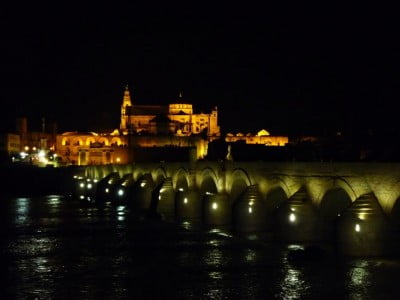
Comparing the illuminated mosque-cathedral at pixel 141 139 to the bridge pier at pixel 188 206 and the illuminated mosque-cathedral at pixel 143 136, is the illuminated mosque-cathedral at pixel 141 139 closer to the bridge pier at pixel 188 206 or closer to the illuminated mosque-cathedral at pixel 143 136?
the illuminated mosque-cathedral at pixel 143 136

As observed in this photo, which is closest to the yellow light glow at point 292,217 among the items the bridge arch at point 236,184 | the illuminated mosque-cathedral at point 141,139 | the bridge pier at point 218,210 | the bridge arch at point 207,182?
the bridge arch at point 236,184

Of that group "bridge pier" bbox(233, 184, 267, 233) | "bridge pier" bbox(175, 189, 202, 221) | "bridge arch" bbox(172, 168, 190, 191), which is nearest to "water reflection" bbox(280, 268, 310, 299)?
Answer: "bridge pier" bbox(233, 184, 267, 233)

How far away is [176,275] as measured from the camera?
2634 centimetres

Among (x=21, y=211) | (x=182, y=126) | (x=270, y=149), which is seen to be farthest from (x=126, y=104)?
(x=21, y=211)

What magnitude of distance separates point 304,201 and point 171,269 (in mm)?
7427

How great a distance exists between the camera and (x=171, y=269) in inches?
1086

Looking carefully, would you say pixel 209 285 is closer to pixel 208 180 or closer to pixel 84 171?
pixel 208 180

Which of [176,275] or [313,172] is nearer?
[176,275]

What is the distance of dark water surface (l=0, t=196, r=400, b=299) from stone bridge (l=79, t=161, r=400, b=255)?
1.02m

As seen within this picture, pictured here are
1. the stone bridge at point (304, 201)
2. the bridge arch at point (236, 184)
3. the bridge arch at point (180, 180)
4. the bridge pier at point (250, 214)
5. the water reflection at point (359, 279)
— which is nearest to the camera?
the water reflection at point (359, 279)

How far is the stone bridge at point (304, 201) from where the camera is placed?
87.1 ft

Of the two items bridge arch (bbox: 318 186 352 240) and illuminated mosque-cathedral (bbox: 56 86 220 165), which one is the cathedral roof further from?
bridge arch (bbox: 318 186 352 240)

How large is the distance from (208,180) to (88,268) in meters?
21.7

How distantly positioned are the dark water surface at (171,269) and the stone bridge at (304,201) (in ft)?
3.36
